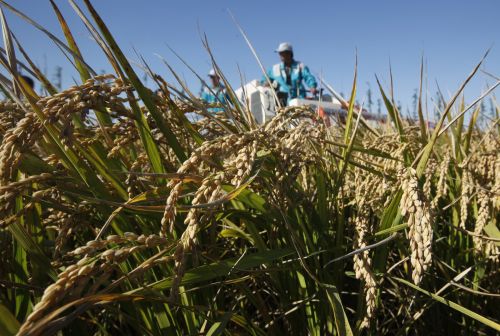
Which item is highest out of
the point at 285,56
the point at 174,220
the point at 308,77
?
the point at 285,56

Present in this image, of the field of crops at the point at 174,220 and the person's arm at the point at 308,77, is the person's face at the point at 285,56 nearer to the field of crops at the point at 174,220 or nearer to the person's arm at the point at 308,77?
the person's arm at the point at 308,77

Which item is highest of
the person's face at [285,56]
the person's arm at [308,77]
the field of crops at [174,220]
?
the person's face at [285,56]

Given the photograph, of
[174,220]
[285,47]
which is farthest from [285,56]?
[174,220]

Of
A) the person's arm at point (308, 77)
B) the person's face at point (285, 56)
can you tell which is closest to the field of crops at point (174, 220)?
the person's arm at point (308, 77)

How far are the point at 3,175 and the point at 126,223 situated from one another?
1.12ft

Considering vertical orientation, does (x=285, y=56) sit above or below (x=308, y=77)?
above

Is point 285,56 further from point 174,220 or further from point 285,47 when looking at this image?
point 174,220

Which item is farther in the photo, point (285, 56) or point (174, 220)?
point (285, 56)

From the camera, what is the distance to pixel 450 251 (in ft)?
4.28

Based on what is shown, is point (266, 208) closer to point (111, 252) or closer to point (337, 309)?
point (337, 309)

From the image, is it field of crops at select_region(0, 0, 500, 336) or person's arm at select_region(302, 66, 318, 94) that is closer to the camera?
field of crops at select_region(0, 0, 500, 336)

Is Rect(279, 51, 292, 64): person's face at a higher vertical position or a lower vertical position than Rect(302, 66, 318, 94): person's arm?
higher

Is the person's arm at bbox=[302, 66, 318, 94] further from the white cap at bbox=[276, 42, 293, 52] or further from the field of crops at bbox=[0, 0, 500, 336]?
the field of crops at bbox=[0, 0, 500, 336]

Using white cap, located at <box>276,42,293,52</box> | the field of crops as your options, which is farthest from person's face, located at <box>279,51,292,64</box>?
the field of crops
